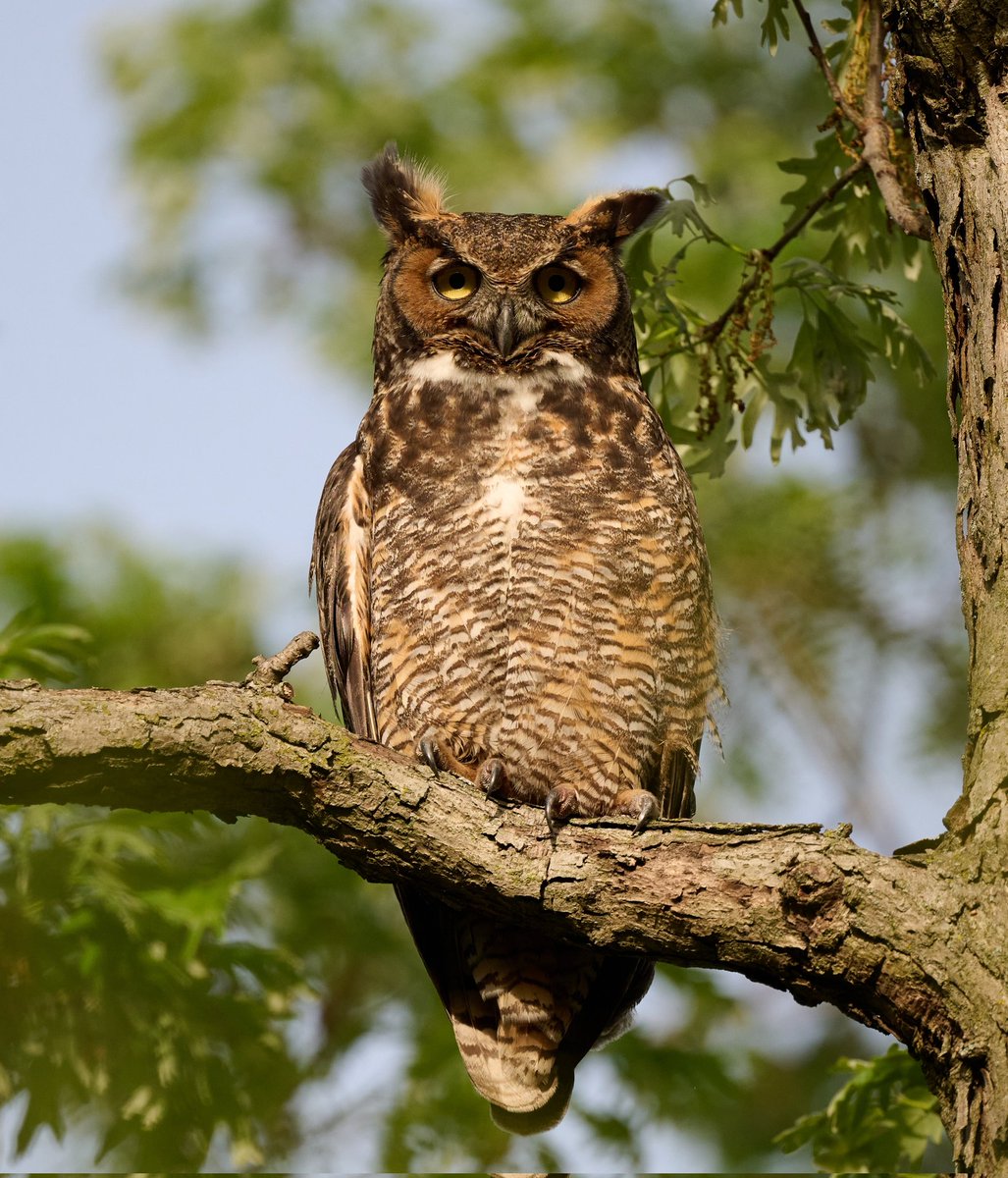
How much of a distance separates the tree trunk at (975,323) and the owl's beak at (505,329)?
1.13 metres

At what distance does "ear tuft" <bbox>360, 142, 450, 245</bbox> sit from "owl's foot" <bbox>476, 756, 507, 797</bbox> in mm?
1518

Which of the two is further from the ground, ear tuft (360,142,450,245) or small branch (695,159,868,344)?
ear tuft (360,142,450,245)

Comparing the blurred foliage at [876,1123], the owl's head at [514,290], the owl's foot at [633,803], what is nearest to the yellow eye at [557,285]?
the owl's head at [514,290]

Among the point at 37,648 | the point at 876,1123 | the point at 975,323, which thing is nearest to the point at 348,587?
the point at 37,648

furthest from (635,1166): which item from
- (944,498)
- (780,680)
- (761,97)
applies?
(761,97)

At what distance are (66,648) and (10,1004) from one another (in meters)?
1.55

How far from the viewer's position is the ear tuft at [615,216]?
3.46 meters

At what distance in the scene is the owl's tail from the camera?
2.97 m

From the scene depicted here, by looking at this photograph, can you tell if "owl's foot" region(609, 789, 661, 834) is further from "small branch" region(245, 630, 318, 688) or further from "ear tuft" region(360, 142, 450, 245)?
"ear tuft" region(360, 142, 450, 245)

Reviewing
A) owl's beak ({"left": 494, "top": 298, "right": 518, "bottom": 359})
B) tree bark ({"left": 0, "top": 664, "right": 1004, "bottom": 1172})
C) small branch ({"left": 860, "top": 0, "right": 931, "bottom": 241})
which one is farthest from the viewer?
owl's beak ({"left": 494, "top": 298, "right": 518, "bottom": 359})

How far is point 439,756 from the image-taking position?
2.93 metres

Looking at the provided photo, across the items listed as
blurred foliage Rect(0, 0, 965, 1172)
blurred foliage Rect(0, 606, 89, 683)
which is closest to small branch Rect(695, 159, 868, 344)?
blurred foliage Rect(0, 0, 965, 1172)

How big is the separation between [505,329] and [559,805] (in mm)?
1312

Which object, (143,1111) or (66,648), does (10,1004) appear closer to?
(143,1111)
